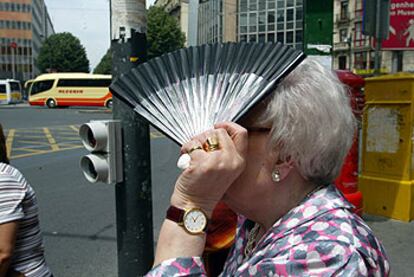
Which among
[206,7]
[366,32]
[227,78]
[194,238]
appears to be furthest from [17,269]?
[366,32]

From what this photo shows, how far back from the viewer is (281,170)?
1.16m

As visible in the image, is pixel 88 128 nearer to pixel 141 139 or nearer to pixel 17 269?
pixel 141 139

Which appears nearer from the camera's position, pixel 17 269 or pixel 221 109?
pixel 221 109

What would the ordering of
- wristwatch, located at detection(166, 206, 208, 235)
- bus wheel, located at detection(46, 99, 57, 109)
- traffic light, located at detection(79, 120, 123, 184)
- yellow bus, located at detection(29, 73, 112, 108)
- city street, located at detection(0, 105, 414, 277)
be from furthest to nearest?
bus wheel, located at detection(46, 99, 57, 109) → yellow bus, located at detection(29, 73, 112, 108) → city street, located at detection(0, 105, 414, 277) → traffic light, located at detection(79, 120, 123, 184) → wristwatch, located at detection(166, 206, 208, 235)


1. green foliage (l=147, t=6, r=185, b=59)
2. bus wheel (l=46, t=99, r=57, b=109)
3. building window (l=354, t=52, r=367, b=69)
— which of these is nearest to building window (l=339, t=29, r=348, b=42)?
building window (l=354, t=52, r=367, b=69)

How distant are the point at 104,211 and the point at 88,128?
3883 mm

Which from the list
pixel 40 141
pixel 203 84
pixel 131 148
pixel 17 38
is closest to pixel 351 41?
pixel 40 141

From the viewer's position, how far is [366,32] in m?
Result: 5.22

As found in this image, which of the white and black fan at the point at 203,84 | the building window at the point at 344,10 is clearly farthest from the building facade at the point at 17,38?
the white and black fan at the point at 203,84

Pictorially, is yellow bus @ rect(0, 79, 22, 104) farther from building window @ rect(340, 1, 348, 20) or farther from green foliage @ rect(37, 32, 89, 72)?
building window @ rect(340, 1, 348, 20)

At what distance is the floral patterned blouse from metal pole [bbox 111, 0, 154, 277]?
1352 millimetres

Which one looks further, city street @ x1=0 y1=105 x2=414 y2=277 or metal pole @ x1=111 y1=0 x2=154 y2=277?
city street @ x1=0 y1=105 x2=414 y2=277

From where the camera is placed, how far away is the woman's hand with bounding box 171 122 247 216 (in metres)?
1.04

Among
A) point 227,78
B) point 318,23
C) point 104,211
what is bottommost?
point 104,211
